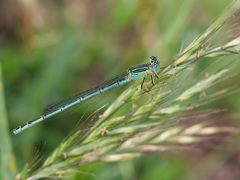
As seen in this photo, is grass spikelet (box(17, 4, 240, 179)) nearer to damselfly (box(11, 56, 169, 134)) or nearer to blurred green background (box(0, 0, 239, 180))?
damselfly (box(11, 56, 169, 134))

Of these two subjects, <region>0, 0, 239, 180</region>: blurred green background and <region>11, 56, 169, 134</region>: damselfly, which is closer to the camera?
<region>11, 56, 169, 134</region>: damselfly

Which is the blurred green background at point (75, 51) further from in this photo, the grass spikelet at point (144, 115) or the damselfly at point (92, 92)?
the grass spikelet at point (144, 115)

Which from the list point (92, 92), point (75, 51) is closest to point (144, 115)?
point (92, 92)

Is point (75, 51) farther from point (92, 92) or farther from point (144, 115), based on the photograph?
point (144, 115)

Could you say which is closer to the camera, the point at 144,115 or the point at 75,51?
the point at 144,115

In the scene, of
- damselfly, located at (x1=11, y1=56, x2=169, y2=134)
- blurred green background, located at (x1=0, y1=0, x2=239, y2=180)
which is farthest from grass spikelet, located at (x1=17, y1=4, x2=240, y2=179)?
blurred green background, located at (x1=0, y1=0, x2=239, y2=180)

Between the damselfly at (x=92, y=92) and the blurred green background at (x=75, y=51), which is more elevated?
the blurred green background at (x=75, y=51)

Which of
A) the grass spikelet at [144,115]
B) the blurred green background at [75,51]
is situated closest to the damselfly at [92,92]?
A: the blurred green background at [75,51]

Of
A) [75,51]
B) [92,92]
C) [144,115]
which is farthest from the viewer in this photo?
[75,51]

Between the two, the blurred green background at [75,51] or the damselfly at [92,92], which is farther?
the blurred green background at [75,51]
